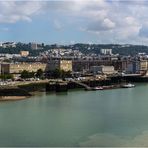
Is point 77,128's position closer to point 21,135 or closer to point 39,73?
point 21,135

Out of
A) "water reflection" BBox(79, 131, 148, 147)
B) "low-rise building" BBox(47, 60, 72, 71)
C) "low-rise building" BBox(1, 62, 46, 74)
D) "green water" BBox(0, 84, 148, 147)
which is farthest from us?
Result: "low-rise building" BBox(47, 60, 72, 71)

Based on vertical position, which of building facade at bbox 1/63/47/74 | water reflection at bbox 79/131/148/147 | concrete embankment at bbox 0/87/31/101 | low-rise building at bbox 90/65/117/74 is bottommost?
water reflection at bbox 79/131/148/147

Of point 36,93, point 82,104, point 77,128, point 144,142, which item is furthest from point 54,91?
point 144,142

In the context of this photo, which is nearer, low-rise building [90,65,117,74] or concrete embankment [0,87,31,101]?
concrete embankment [0,87,31,101]

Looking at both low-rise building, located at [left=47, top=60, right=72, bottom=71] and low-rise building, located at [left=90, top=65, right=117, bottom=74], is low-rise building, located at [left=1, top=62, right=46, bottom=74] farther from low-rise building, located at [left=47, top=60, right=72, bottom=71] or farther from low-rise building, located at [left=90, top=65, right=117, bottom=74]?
low-rise building, located at [left=90, top=65, right=117, bottom=74]

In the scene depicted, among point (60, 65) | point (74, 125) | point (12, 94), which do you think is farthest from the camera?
point (60, 65)

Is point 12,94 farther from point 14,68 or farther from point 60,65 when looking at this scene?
point 60,65

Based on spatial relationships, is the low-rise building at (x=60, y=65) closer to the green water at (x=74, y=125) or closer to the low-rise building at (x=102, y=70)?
the low-rise building at (x=102, y=70)

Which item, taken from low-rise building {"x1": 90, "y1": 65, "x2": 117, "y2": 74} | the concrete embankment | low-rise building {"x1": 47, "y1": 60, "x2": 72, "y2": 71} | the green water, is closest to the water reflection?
the green water

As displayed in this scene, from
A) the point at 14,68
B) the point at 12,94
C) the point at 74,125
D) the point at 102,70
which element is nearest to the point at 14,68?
the point at 14,68
